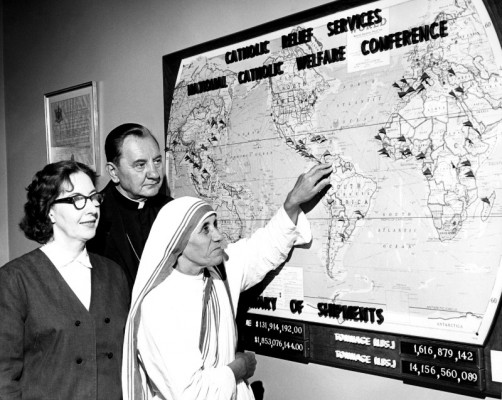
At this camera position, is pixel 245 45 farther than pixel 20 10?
No

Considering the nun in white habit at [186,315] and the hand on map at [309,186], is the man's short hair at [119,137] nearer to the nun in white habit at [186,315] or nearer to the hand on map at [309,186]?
the nun in white habit at [186,315]

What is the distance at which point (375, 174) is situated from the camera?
2117mm

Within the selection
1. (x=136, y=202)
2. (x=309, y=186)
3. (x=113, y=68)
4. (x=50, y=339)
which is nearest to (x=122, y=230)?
(x=136, y=202)

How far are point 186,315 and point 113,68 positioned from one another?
179cm

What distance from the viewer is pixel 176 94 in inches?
113

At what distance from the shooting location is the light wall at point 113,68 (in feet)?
7.84

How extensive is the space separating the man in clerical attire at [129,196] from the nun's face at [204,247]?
53 centimetres

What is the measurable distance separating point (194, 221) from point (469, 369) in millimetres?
1054

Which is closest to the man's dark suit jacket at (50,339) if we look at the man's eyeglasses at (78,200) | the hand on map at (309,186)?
the man's eyeglasses at (78,200)

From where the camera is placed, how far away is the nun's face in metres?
2.05

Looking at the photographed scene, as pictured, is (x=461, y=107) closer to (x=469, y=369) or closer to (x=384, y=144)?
(x=384, y=144)

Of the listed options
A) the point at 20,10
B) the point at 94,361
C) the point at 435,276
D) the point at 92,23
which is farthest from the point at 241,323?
the point at 20,10

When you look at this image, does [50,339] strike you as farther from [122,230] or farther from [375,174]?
[375,174]

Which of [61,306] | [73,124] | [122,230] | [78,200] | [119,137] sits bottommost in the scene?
[61,306]
